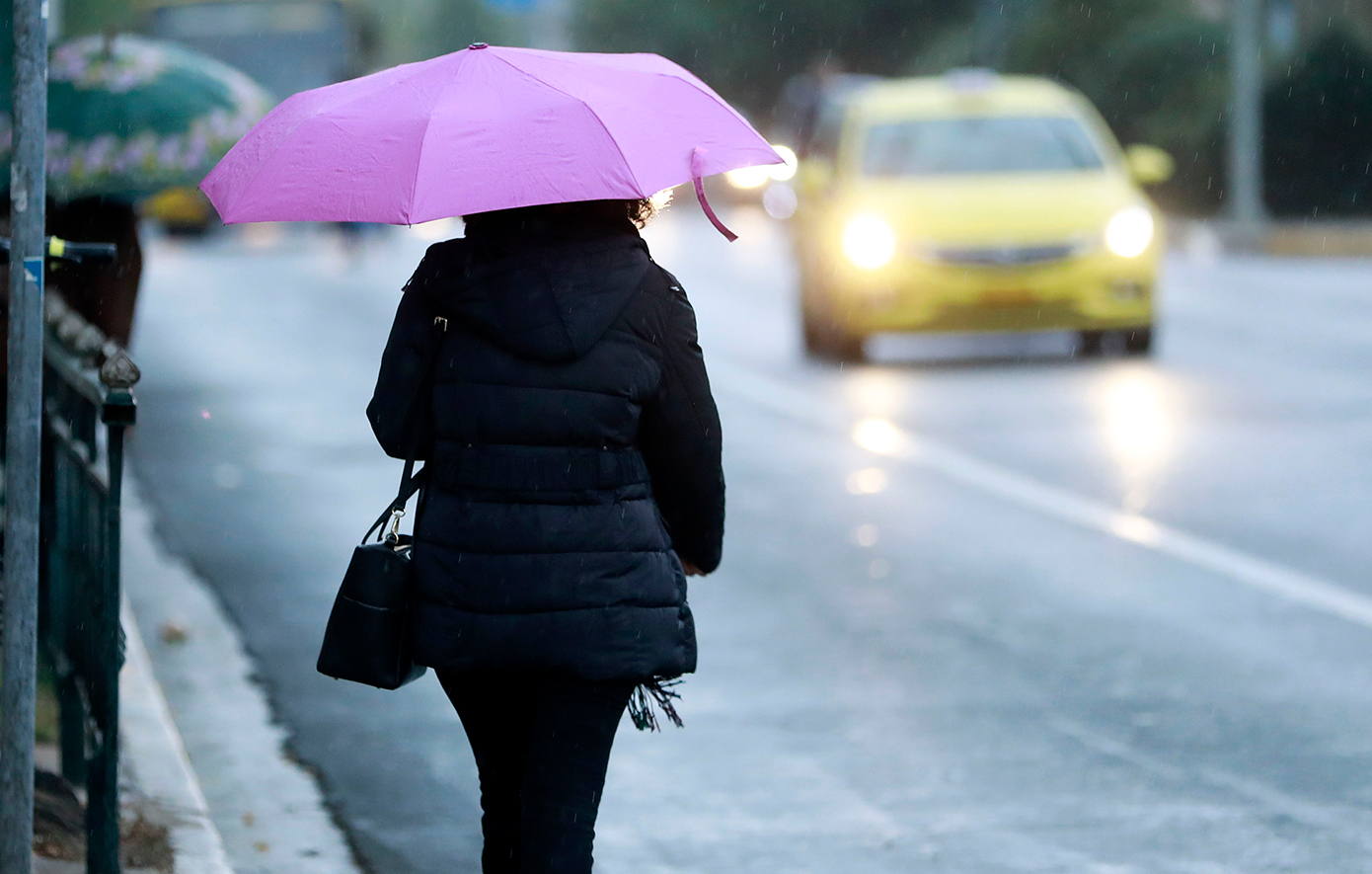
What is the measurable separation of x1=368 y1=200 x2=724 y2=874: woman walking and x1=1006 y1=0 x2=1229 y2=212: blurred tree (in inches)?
1208

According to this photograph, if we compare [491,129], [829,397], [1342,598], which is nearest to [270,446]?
[829,397]

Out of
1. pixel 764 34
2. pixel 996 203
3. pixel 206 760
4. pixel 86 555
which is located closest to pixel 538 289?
pixel 86 555

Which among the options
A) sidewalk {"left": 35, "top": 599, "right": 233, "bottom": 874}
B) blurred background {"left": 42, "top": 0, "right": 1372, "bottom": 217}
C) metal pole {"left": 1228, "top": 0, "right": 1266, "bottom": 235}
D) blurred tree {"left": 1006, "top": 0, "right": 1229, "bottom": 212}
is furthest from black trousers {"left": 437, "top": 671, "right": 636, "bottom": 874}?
blurred tree {"left": 1006, "top": 0, "right": 1229, "bottom": 212}

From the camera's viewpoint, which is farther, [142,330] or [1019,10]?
[1019,10]

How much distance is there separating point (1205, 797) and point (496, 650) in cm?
276

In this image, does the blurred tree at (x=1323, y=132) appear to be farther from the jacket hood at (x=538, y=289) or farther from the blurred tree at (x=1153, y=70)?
the jacket hood at (x=538, y=289)

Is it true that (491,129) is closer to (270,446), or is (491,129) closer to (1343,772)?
(1343,772)

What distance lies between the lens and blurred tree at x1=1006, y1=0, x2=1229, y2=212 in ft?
111

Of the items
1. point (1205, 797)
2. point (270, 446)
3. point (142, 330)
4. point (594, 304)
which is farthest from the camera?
point (142, 330)

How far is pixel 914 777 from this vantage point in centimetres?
611

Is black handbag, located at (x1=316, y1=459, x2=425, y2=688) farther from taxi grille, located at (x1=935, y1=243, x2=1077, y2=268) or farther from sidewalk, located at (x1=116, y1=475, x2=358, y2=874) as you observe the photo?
taxi grille, located at (x1=935, y1=243, x2=1077, y2=268)

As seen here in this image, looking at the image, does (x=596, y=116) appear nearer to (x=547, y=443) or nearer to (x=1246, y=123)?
(x=547, y=443)

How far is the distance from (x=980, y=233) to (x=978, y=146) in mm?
1342

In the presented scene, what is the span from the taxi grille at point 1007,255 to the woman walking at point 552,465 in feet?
39.2
